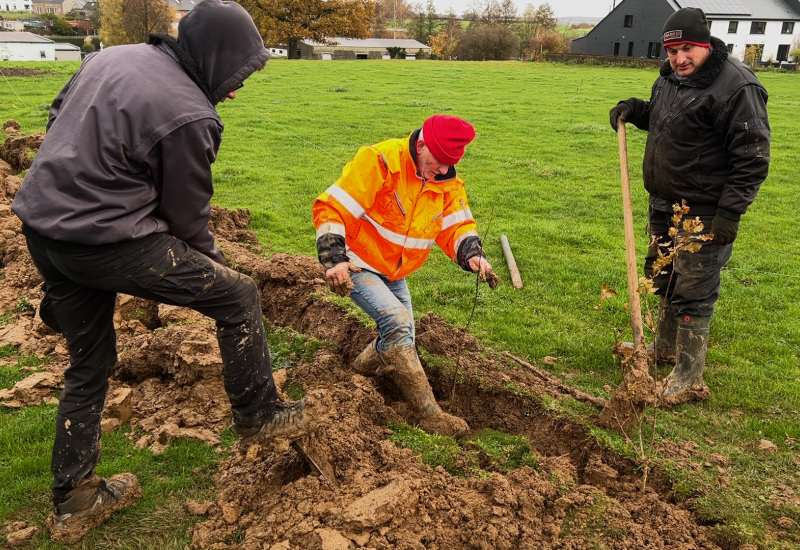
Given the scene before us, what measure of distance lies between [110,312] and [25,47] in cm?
6350

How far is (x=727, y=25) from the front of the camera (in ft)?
170

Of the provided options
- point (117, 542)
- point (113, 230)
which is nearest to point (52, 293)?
point (113, 230)

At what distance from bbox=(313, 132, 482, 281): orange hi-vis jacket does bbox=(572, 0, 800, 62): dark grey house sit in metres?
52.7

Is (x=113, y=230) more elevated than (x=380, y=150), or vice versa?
(x=380, y=150)

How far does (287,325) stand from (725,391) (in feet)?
12.4

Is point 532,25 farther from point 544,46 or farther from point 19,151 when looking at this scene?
point 19,151

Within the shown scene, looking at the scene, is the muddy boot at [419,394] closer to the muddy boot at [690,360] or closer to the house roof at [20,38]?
the muddy boot at [690,360]

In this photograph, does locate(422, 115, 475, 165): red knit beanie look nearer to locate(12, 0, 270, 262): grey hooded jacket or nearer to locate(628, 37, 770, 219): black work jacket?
locate(12, 0, 270, 262): grey hooded jacket

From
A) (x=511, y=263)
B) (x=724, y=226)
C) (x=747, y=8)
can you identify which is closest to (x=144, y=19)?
(x=511, y=263)

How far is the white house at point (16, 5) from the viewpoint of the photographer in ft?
438

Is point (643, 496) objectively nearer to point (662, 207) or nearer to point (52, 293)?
point (662, 207)

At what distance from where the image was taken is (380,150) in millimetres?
4062

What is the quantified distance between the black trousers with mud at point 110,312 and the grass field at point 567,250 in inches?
26.3

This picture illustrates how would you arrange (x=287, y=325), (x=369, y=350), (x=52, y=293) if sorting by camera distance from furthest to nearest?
1. (x=287, y=325)
2. (x=369, y=350)
3. (x=52, y=293)
